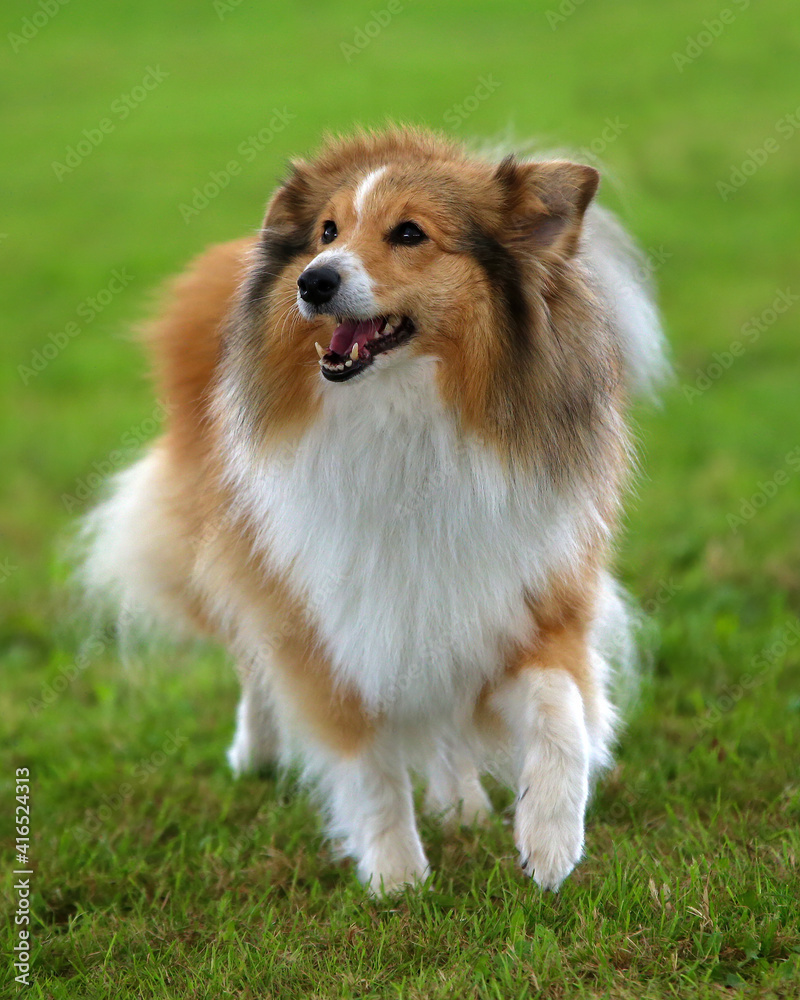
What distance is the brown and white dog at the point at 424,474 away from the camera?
3.35 metres

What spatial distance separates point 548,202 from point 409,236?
0.42 metres

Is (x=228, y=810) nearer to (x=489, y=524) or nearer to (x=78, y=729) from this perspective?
(x=78, y=729)

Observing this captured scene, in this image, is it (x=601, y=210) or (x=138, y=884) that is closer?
(x=138, y=884)

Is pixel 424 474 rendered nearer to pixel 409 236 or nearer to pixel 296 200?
pixel 409 236

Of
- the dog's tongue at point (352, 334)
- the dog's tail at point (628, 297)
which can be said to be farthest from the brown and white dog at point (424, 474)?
the dog's tail at point (628, 297)

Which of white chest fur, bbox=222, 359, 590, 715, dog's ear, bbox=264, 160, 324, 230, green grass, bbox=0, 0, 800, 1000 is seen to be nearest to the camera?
green grass, bbox=0, 0, 800, 1000

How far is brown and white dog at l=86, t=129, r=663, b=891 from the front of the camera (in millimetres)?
3352

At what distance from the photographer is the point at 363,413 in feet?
11.2

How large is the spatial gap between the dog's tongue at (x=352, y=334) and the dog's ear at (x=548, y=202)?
1.69 feet

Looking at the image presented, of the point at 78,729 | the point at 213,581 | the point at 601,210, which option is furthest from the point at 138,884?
the point at 601,210

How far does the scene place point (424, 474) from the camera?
3414mm

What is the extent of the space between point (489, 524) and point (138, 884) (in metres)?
1.66

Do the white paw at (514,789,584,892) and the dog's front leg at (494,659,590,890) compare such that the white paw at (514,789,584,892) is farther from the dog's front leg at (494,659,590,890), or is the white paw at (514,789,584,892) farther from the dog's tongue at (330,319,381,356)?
the dog's tongue at (330,319,381,356)

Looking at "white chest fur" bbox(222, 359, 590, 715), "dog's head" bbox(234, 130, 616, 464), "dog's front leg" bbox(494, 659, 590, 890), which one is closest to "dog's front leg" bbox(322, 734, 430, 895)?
"white chest fur" bbox(222, 359, 590, 715)
